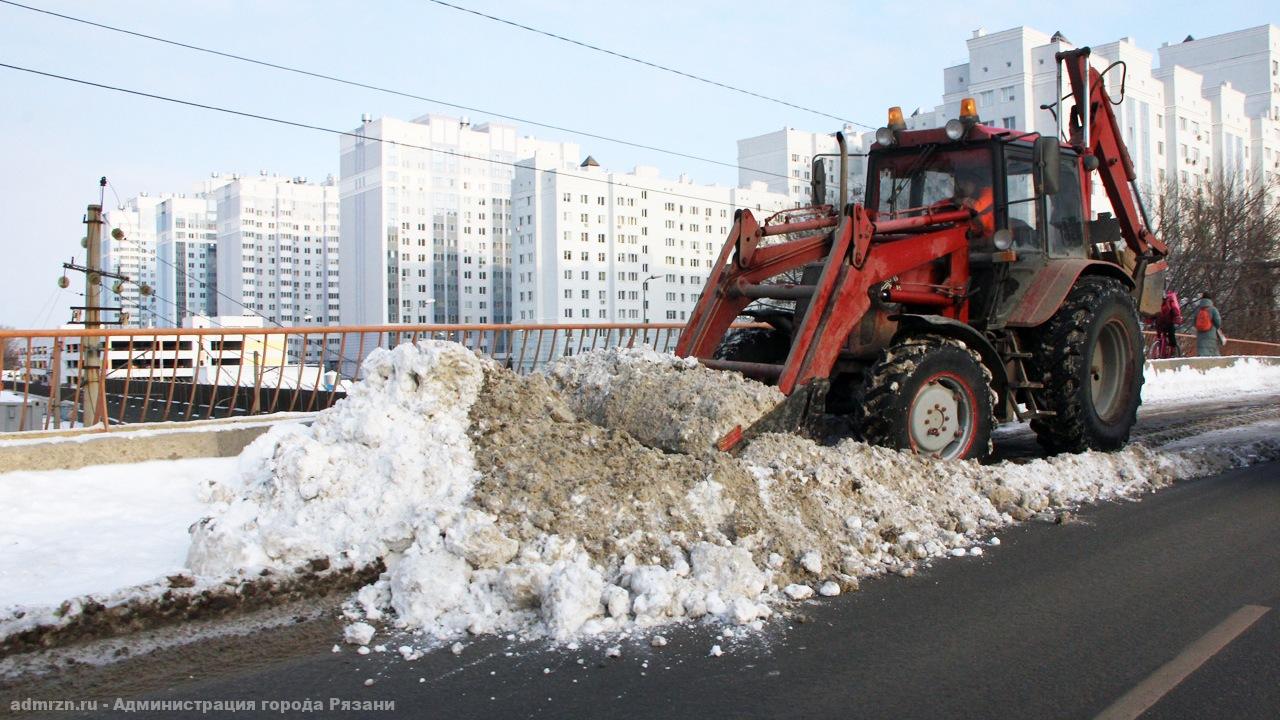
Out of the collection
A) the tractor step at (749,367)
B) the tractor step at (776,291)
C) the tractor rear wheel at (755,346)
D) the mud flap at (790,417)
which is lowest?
the mud flap at (790,417)

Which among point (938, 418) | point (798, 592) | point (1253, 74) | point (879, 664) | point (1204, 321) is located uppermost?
point (1253, 74)

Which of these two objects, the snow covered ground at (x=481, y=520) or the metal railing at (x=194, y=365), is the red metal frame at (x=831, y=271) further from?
the metal railing at (x=194, y=365)

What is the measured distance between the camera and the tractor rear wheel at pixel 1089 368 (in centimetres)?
820

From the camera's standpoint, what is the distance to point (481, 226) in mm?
107625

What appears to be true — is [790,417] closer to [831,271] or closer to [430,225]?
[831,271]

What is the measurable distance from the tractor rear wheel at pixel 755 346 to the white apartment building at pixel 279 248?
109732 mm

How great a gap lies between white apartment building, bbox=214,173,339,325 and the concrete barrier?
10852cm

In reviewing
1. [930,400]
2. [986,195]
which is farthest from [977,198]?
[930,400]

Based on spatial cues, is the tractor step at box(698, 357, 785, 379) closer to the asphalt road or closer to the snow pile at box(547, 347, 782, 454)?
the snow pile at box(547, 347, 782, 454)

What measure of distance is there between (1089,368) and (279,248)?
12055 centimetres

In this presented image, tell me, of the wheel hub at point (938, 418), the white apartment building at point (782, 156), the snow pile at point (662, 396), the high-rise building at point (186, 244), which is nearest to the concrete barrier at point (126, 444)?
the snow pile at point (662, 396)

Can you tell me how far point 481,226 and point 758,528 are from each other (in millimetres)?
104784

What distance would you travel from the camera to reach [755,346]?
835 cm

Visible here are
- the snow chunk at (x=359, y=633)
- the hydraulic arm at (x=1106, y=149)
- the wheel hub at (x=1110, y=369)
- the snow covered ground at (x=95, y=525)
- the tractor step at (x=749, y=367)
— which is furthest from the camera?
the hydraulic arm at (x=1106, y=149)
